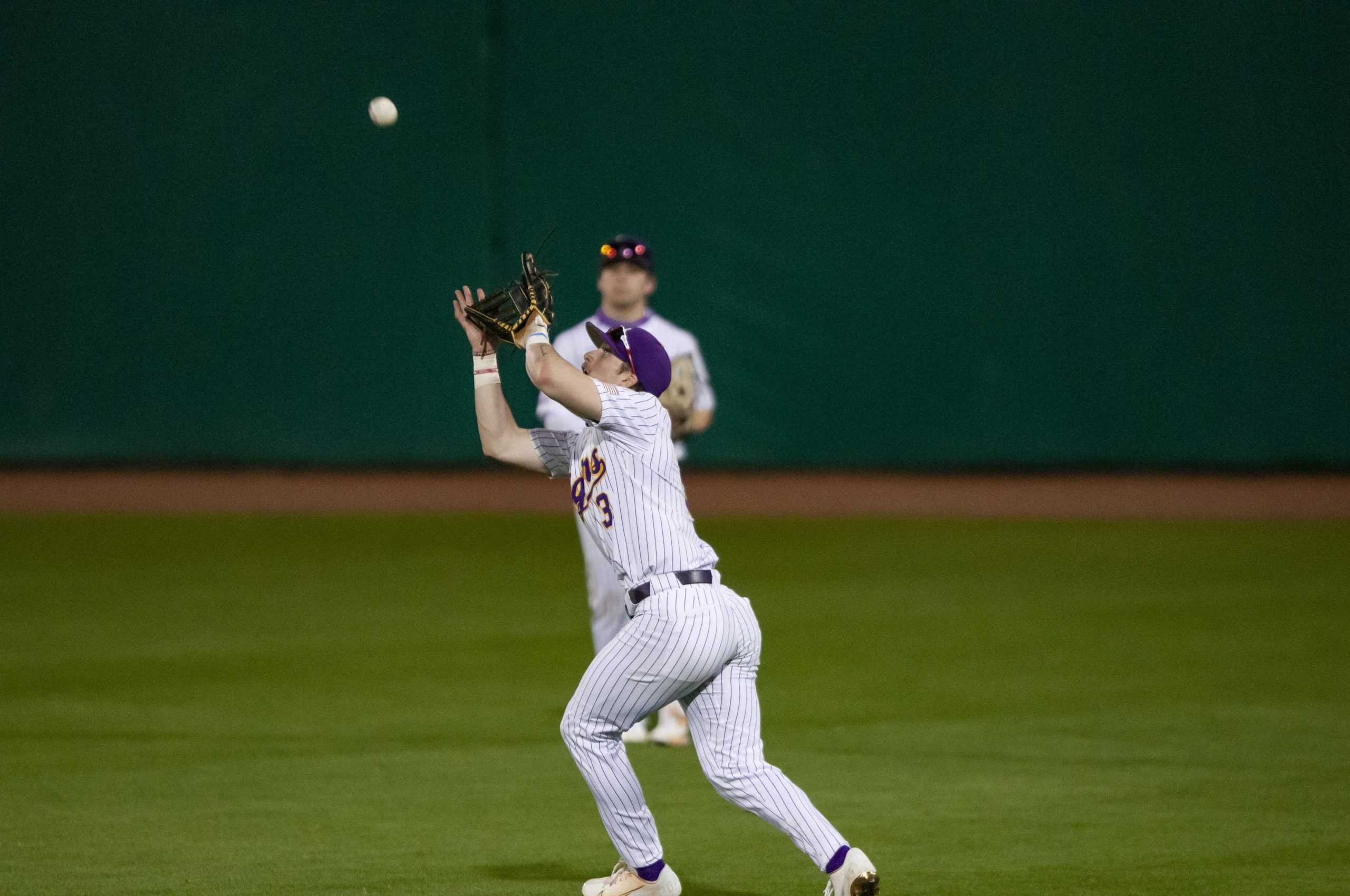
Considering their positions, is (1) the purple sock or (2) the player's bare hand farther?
(2) the player's bare hand

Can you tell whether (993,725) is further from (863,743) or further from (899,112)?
(899,112)

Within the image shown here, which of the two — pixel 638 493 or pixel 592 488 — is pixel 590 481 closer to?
pixel 592 488

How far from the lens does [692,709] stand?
4754 mm

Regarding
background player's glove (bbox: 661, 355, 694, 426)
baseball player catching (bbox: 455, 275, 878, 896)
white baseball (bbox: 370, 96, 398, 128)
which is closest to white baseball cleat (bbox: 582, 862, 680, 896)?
baseball player catching (bbox: 455, 275, 878, 896)

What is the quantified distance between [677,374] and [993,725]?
2057mm

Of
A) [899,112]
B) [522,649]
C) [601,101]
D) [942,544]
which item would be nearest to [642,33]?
[601,101]

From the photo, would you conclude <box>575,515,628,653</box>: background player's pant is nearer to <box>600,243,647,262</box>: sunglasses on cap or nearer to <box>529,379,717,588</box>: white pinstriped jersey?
<box>600,243,647,262</box>: sunglasses on cap

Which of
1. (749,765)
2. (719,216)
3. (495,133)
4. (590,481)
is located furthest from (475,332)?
(495,133)

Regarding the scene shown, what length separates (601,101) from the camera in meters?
Result: 17.2

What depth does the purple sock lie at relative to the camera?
4457mm

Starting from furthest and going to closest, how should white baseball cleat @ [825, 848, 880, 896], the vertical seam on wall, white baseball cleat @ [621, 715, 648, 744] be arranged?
the vertical seam on wall, white baseball cleat @ [621, 715, 648, 744], white baseball cleat @ [825, 848, 880, 896]

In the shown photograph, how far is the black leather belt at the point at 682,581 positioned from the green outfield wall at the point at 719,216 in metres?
12.4

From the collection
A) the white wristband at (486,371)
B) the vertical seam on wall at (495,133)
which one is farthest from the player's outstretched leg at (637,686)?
the vertical seam on wall at (495,133)

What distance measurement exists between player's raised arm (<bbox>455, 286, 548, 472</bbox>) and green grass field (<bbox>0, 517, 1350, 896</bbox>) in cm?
A: 129
